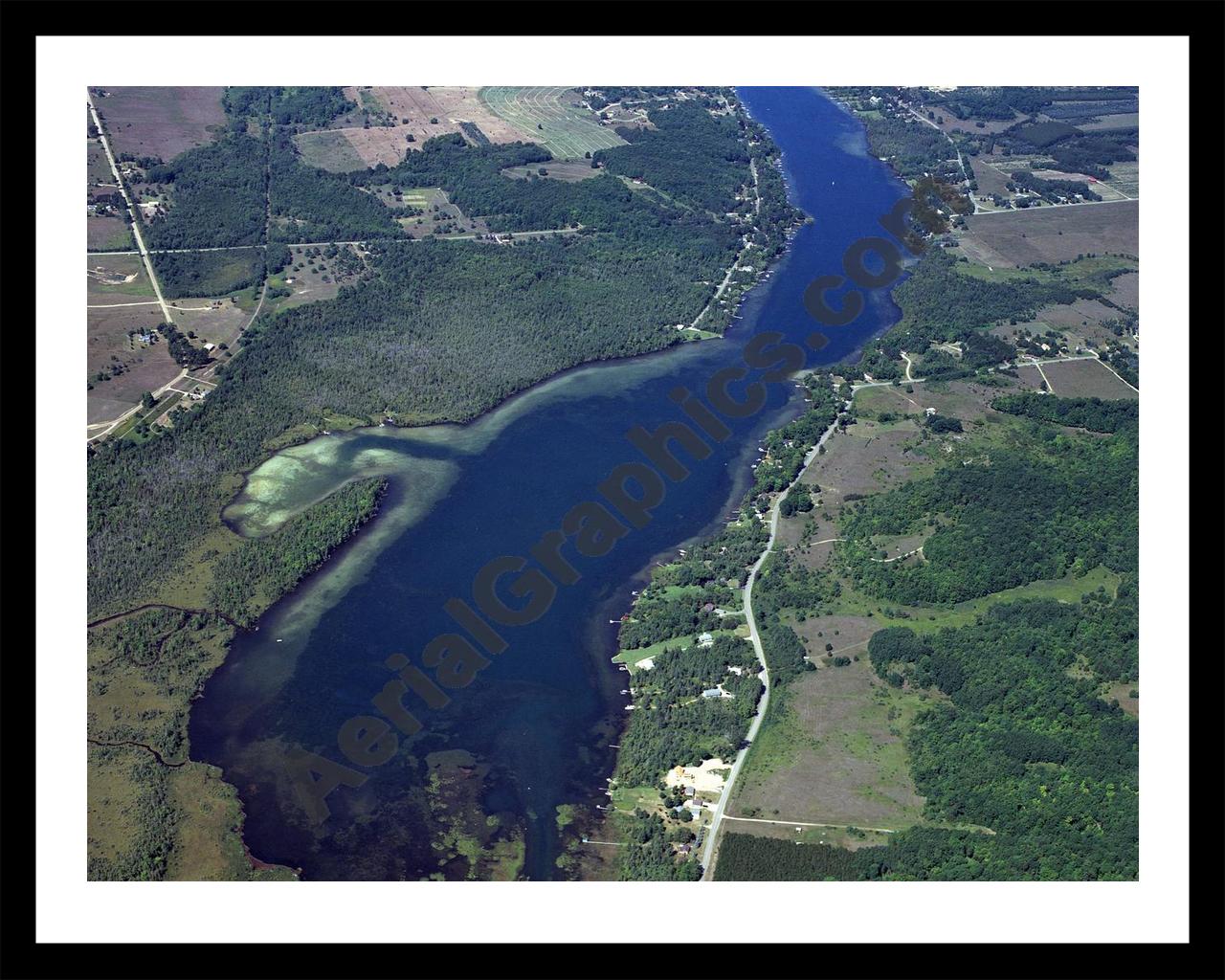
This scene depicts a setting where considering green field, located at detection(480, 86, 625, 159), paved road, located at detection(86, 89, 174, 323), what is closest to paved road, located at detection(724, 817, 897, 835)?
paved road, located at detection(86, 89, 174, 323)

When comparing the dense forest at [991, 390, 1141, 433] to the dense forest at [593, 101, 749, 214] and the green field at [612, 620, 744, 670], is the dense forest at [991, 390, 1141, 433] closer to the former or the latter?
the green field at [612, 620, 744, 670]

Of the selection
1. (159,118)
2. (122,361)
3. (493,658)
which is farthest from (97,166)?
(493,658)

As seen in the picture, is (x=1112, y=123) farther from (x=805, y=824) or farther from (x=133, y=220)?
(x=805, y=824)

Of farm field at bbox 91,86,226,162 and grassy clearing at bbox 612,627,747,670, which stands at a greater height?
farm field at bbox 91,86,226,162

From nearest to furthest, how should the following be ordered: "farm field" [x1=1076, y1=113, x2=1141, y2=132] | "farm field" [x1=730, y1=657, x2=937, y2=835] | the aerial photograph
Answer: "farm field" [x1=730, y1=657, x2=937, y2=835], the aerial photograph, "farm field" [x1=1076, y1=113, x2=1141, y2=132]

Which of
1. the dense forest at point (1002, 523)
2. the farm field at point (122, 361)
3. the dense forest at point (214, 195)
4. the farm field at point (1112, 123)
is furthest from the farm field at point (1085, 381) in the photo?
the dense forest at point (214, 195)

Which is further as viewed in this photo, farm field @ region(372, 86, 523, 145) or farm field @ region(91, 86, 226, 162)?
farm field @ region(372, 86, 523, 145)
